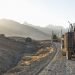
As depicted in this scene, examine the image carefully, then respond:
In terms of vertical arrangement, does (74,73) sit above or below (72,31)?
below

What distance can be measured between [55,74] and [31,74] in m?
2.55

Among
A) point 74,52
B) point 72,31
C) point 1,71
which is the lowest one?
point 1,71

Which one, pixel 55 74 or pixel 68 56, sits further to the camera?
pixel 68 56

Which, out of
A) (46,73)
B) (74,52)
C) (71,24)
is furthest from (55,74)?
(71,24)

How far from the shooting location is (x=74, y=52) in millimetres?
34812

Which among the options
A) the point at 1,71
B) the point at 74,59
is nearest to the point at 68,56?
the point at 74,59

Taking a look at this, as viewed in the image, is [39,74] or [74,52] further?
[74,52]

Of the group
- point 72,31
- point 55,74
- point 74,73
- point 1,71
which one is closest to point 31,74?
point 55,74

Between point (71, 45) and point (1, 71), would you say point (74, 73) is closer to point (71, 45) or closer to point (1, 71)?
point (71, 45)

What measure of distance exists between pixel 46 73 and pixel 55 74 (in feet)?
3.56

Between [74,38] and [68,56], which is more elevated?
[74,38]

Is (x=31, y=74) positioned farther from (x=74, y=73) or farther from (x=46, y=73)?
(x=74, y=73)

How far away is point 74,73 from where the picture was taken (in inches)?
971

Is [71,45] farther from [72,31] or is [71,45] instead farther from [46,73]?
[46,73]
